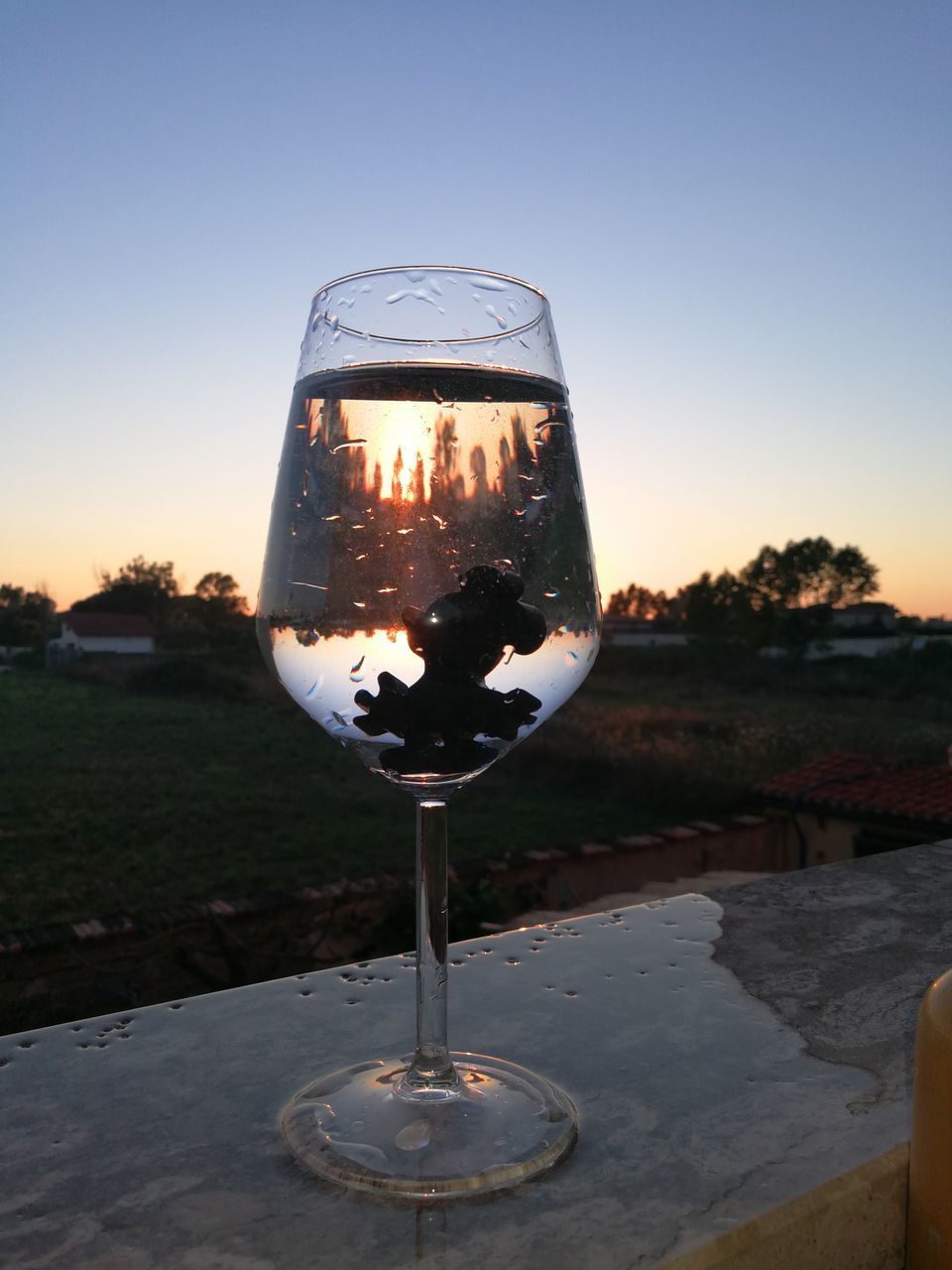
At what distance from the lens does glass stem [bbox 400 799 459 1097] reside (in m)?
0.44

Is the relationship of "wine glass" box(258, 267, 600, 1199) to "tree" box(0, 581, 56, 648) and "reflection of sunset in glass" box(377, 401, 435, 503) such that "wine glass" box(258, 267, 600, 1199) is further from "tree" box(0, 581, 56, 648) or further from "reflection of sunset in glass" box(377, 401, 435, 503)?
"tree" box(0, 581, 56, 648)

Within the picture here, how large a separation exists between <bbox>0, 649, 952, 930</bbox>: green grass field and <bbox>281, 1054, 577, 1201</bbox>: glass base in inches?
202

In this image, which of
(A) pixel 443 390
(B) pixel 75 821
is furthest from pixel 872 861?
(B) pixel 75 821

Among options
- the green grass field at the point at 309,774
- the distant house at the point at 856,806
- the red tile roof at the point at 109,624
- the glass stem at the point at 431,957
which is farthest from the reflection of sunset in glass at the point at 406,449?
the red tile roof at the point at 109,624

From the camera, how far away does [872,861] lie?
3.28 ft

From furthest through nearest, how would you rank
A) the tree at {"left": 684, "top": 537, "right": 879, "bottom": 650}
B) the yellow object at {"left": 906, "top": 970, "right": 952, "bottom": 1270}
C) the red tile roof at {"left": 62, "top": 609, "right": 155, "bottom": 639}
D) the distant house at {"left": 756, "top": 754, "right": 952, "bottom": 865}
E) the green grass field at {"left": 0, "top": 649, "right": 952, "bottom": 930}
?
the tree at {"left": 684, "top": 537, "right": 879, "bottom": 650}
the red tile roof at {"left": 62, "top": 609, "right": 155, "bottom": 639}
the distant house at {"left": 756, "top": 754, "right": 952, "bottom": 865}
the green grass field at {"left": 0, "top": 649, "right": 952, "bottom": 930}
the yellow object at {"left": 906, "top": 970, "right": 952, "bottom": 1270}

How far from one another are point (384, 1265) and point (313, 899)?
5.37 meters

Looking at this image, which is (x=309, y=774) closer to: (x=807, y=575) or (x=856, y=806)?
(x=856, y=806)

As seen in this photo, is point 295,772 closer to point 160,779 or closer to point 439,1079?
point 160,779

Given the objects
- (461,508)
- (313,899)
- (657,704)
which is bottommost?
(313,899)

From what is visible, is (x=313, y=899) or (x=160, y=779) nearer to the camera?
(x=313, y=899)

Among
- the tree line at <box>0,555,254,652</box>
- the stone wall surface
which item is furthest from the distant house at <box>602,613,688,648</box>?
the stone wall surface

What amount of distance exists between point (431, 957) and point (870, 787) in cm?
758

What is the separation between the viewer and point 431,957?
0.45 meters
